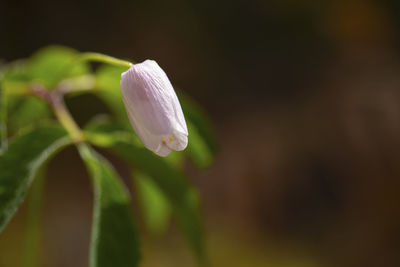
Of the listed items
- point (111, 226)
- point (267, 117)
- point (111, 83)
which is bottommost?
point (111, 226)

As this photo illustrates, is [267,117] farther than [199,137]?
Yes

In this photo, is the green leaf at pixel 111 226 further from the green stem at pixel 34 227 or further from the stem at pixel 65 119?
the green stem at pixel 34 227

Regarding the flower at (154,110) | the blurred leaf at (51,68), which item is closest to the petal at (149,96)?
the flower at (154,110)

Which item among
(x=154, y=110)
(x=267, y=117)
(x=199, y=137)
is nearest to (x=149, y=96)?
(x=154, y=110)

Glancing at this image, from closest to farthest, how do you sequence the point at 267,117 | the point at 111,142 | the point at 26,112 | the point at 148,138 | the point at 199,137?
the point at 148,138 → the point at 111,142 → the point at 199,137 → the point at 26,112 → the point at 267,117

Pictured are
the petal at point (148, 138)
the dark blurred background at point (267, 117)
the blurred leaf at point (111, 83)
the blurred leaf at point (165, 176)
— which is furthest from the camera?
the dark blurred background at point (267, 117)

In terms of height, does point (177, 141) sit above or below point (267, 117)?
below

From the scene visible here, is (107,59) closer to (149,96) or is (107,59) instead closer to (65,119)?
(149,96)
